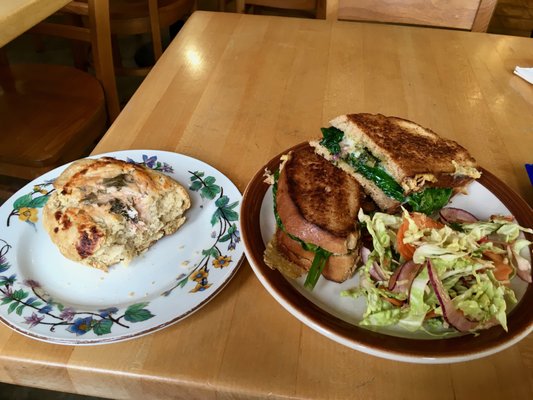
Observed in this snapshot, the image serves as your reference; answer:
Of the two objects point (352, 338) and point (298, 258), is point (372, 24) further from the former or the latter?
point (352, 338)

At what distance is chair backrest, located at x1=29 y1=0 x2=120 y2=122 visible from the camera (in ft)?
5.89

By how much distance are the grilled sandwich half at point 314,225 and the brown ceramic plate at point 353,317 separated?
3 centimetres

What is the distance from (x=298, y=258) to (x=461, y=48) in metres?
1.33

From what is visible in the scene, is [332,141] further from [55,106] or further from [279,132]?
[55,106]

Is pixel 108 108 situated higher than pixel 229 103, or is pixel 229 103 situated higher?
pixel 229 103

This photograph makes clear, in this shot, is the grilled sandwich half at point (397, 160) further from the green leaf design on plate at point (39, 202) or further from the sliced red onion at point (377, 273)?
the green leaf design on plate at point (39, 202)

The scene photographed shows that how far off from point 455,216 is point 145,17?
2.46 meters

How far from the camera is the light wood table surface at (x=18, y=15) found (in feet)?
4.38

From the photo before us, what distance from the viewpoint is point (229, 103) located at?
1.40 metres

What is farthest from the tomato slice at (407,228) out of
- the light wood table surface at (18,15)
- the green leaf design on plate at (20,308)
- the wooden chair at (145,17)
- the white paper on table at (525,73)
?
the wooden chair at (145,17)

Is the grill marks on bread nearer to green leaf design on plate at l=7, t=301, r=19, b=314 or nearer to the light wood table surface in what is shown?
green leaf design on plate at l=7, t=301, r=19, b=314

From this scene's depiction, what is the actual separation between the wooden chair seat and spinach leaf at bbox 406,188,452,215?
133 cm

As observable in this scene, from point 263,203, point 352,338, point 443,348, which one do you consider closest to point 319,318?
point 352,338

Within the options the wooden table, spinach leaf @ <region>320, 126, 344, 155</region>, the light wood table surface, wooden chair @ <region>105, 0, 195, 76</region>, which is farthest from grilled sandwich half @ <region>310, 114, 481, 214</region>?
wooden chair @ <region>105, 0, 195, 76</region>
